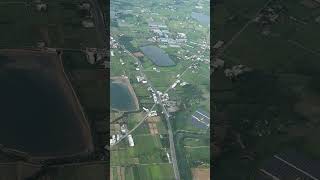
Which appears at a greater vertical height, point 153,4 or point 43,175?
point 153,4

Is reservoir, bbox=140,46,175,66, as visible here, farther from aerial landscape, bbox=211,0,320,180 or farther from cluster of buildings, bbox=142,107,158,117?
cluster of buildings, bbox=142,107,158,117

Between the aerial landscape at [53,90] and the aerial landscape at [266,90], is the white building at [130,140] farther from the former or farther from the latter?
the aerial landscape at [266,90]

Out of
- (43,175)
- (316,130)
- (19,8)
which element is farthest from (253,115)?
(19,8)

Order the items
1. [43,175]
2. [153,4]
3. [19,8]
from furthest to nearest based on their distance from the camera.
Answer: [153,4], [19,8], [43,175]

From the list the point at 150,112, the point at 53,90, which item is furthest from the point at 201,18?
the point at 53,90

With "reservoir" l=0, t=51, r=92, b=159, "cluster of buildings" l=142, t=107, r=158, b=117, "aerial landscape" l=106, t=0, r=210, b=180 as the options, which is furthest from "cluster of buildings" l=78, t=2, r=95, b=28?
"cluster of buildings" l=142, t=107, r=158, b=117

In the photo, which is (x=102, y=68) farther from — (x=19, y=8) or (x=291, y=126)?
(x=291, y=126)
